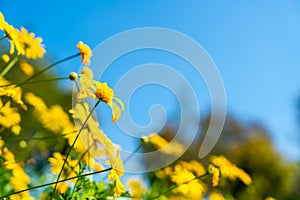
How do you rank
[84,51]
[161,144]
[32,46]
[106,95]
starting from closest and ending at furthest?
1. [106,95]
2. [84,51]
3. [32,46]
4. [161,144]

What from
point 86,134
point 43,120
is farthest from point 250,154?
point 86,134

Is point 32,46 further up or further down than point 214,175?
further up

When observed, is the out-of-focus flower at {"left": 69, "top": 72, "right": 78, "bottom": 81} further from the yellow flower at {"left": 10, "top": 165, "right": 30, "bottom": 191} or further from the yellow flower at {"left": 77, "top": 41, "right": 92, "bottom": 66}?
the yellow flower at {"left": 10, "top": 165, "right": 30, "bottom": 191}

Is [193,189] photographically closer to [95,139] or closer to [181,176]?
[181,176]

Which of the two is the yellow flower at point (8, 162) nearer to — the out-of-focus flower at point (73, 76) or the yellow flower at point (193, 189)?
the out-of-focus flower at point (73, 76)

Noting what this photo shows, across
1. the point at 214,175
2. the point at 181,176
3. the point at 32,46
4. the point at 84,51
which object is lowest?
the point at 214,175

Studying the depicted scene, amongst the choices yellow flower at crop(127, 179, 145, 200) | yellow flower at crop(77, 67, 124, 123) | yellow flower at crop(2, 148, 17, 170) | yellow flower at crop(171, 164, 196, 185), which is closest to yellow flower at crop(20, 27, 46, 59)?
yellow flower at crop(2, 148, 17, 170)

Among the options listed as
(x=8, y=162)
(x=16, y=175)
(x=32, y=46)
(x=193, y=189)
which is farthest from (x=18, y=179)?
(x=193, y=189)

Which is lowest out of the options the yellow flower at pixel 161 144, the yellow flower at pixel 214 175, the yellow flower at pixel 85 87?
the yellow flower at pixel 214 175

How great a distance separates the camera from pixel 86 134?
123 cm

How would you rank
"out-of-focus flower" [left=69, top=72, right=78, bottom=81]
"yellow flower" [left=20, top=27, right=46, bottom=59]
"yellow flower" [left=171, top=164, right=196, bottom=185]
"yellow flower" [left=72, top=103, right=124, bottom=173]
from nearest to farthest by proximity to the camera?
"yellow flower" [left=72, top=103, right=124, bottom=173] → "out-of-focus flower" [left=69, top=72, right=78, bottom=81] → "yellow flower" [left=20, top=27, right=46, bottom=59] → "yellow flower" [left=171, top=164, right=196, bottom=185]

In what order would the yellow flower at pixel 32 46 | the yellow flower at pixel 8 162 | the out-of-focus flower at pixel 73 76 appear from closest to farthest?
the out-of-focus flower at pixel 73 76, the yellow flower at pixel 8 162, the yellow flower at pixel 32 46

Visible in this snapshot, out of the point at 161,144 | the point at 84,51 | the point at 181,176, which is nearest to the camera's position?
the point at 84,51

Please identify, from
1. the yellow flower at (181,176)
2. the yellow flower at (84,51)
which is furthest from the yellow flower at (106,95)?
the yellow flower at (181,176)
